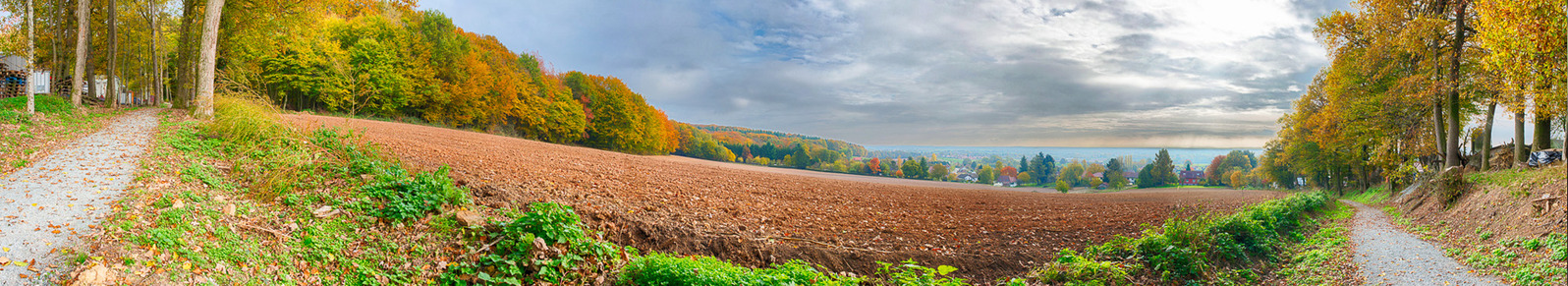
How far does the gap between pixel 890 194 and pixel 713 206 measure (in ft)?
19.5

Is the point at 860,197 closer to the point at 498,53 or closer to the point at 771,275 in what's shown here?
the point at 771,275

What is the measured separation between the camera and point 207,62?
10430 millimetres

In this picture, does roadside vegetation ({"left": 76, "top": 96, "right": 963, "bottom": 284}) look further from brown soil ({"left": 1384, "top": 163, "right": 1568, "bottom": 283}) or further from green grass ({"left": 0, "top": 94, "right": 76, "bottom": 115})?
green grass ({"left": 0, "top": 94, "right": 76, "bottom": 115})

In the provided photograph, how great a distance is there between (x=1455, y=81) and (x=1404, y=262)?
1021 cm

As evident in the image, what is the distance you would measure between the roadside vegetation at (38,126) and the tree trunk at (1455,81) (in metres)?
24.4

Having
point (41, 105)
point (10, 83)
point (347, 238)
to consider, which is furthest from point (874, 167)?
point (10, 83)

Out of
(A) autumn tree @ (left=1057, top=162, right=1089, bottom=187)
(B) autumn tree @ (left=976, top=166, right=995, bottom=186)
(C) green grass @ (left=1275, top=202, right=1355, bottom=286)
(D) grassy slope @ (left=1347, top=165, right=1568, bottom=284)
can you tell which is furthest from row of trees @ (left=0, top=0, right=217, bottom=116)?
(A) autumn tree @ (left=1057, top=162, right=1089, bottom=187)

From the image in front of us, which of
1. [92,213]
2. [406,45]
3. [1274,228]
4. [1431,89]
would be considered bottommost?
[1274,228]

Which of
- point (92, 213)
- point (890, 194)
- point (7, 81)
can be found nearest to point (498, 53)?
point (7, 81)

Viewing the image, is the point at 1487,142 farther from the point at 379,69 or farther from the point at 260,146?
the point at 379,69

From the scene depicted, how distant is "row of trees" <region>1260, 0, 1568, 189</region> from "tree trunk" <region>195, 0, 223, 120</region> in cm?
2065

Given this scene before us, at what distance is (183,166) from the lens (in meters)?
6.33

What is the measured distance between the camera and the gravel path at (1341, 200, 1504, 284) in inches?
246

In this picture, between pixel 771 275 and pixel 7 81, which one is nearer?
pixel 771 275
